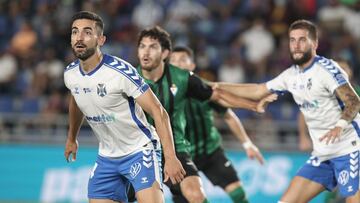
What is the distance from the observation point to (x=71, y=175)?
47.1 ft

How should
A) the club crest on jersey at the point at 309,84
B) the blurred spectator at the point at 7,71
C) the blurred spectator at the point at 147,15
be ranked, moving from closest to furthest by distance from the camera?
the club crest on jersey at the point at 309,84
the blurred spectator at the point at 7,71
the blurred spectator at the point at 147,15

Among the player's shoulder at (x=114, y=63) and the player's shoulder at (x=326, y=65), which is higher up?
the player's shoulder at (x=114, y=63)

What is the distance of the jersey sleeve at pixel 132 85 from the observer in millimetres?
7004

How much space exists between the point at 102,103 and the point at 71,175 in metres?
7.43

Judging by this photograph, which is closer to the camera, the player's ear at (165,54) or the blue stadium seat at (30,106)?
the player's ear at (165,54)

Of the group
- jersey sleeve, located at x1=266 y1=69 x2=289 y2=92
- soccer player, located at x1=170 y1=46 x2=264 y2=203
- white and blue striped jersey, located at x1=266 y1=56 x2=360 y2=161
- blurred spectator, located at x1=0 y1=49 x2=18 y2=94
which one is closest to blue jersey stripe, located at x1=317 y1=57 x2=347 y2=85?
white and blue striped jersey, located at x1=266 y1=56 x2=360 y2=161

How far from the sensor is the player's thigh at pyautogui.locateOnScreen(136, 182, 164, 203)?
279 inches

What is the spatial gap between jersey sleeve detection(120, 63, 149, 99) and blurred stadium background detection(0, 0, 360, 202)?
6880mm

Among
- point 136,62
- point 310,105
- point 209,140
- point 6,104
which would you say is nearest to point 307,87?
point 310,105

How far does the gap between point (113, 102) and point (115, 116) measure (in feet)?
0.46

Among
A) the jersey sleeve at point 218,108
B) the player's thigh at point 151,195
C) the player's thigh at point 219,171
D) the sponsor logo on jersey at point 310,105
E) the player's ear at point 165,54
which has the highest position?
the player's ear at point 165,54

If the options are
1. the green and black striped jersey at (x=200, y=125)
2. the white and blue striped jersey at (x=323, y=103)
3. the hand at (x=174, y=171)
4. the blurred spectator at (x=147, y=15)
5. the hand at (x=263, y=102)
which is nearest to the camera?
the hand at (x=174, y=171)

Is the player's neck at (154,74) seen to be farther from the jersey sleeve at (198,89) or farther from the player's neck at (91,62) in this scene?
the player's neck at (91,62)

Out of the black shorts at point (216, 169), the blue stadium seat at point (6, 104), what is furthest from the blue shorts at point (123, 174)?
the blue stadium seat at point (6, 104)
